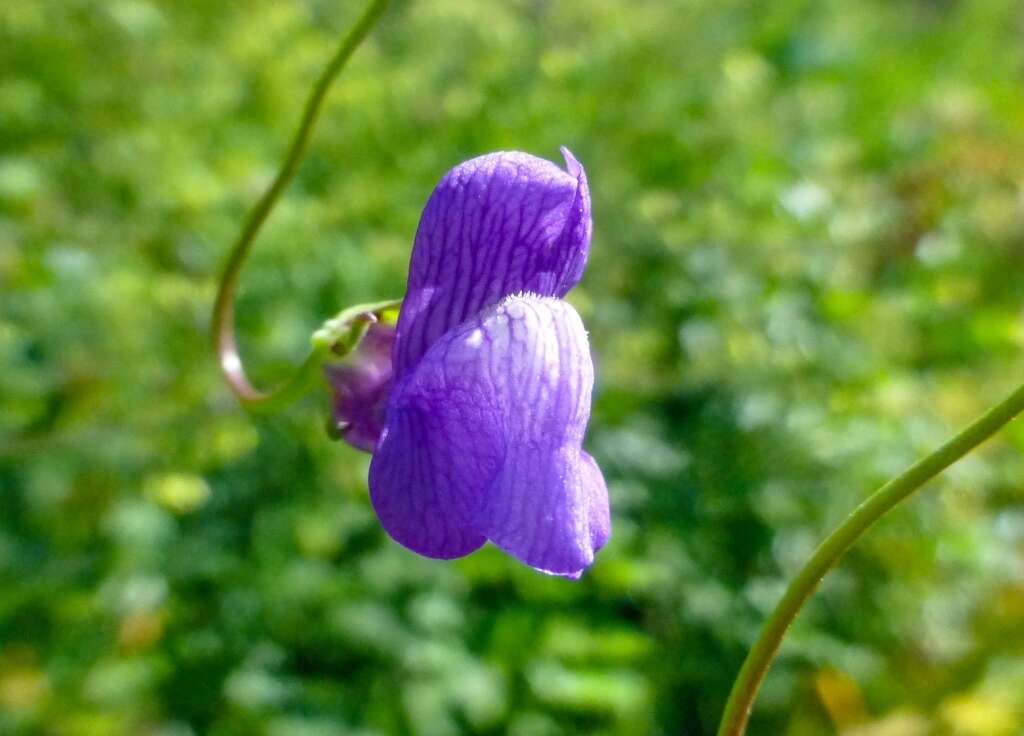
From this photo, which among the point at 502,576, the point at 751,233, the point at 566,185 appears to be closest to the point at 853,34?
the point at 751,233

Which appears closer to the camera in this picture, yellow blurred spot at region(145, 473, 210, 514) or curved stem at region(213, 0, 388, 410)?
curved stem at region(213, 0, 388, 410)

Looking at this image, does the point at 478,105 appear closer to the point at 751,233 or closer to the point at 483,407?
the point at 751,233

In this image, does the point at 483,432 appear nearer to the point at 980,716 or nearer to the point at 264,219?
the point at 264,219

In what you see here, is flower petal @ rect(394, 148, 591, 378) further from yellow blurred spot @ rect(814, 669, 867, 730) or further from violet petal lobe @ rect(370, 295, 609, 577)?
yellow blurred spot @ rect(814, 669, 867, 730)

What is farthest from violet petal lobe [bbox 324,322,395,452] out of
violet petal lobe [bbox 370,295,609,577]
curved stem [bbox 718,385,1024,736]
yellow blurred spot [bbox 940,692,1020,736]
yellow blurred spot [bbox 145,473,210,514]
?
yellow blurred spot [bbox 940,692,1020,736]

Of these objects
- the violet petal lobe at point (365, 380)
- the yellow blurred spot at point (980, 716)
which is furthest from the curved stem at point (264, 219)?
the yellow blurred spot at point (980, 716)

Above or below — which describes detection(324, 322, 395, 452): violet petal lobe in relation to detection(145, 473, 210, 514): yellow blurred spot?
below

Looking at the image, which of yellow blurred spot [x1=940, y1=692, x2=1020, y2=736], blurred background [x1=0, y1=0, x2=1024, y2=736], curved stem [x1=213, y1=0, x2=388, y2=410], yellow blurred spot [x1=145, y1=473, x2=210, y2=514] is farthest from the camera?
yellow blurred spot [x1=940, y1=692, x2=1020, y2=736]

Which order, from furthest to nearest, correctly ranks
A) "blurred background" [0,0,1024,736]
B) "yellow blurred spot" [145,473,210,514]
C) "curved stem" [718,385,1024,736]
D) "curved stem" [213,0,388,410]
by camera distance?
1. "blurred background" [0,0,1024,736]
2. "yellow blurred spot" [145,473,210,514]
3. "curved stem" [213,0,388,410]
4. "curved stem" [718,385,1024,736]
